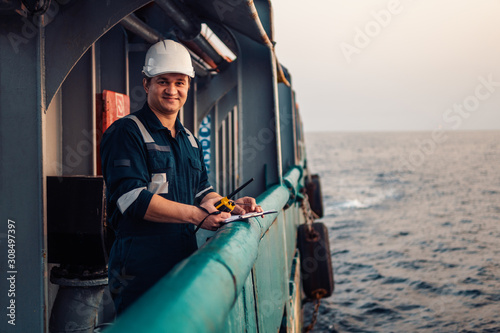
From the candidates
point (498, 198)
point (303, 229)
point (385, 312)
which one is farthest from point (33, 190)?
point (498, 198)

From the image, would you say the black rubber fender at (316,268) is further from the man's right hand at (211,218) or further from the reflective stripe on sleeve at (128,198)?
the reflective stripe on sleeve at (128,198)

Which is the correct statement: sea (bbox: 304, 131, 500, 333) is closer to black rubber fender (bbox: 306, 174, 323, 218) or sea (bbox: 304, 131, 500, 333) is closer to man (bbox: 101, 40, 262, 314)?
black rubber fender (bbox: 306, 174, 323, 218)

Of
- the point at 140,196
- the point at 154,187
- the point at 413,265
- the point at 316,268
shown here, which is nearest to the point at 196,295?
the point at 140,196

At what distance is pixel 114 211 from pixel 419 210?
25.2 meters

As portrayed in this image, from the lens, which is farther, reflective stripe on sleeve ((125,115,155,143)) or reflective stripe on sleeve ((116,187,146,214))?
reflective stripe on sleeve ((125,115,155,143))

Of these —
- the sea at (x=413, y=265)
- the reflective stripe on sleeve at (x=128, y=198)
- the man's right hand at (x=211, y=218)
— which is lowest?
the sea at (x=413, y=265)

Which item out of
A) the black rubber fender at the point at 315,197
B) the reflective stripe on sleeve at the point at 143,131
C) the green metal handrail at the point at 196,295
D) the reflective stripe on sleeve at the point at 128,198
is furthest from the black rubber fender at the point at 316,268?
the black rubber fender at the point at 315,197

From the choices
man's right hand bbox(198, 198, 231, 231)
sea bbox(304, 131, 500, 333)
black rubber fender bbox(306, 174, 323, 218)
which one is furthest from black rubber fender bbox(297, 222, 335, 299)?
black rubber fender bbox(306, 174, 323, 218)

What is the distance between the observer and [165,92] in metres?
2.48

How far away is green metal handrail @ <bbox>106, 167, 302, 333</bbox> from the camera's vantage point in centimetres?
108

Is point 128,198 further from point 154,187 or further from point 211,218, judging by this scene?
point 211,218

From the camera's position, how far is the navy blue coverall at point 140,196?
2.12 metres

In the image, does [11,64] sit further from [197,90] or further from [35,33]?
[197,90]

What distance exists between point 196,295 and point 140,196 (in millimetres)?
950
